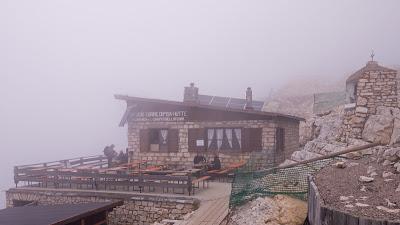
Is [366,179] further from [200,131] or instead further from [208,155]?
[200,131]

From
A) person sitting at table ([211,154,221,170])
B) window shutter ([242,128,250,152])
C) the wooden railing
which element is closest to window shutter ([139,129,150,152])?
the wooden railing

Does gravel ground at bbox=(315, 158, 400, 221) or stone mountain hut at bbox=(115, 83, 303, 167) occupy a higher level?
stone mountain hut at bbox=(115, 83, 303, 167)

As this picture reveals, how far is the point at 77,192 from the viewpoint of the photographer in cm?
1502

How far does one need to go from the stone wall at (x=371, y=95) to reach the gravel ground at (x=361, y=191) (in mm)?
4345

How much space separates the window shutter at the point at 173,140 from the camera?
18.9 m

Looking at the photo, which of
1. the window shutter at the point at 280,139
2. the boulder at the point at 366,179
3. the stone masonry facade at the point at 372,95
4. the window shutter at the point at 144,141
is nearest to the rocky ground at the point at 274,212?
the boulder at the point at 366,179

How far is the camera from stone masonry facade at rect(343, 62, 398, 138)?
12.4 m

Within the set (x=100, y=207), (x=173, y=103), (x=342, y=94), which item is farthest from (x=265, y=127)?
(x=342, y=94)

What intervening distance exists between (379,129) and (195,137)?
9.39 meters

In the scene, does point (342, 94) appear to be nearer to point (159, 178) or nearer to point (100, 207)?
point (159, 178)

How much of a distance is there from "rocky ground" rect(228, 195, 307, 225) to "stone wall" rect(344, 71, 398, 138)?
6110 mm

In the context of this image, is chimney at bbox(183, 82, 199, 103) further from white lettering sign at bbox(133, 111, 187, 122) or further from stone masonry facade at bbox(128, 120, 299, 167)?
stone masonry facade at bbox(128, 120, 299, 167)

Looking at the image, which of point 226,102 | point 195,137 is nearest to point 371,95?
point 195,137

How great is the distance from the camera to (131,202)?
13.7m
